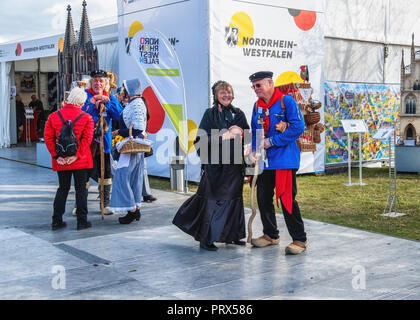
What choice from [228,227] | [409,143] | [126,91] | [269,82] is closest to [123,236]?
[228,227]

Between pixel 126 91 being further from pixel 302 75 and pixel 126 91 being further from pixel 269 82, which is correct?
pixel 302 75

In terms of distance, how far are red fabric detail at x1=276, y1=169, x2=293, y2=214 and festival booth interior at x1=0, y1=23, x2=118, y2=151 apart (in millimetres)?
8315

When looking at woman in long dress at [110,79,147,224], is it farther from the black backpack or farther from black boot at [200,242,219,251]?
black boot at [200,242,219,251]

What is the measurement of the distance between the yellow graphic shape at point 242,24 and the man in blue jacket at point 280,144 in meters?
5.03

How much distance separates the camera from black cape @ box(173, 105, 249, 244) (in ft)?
18.2

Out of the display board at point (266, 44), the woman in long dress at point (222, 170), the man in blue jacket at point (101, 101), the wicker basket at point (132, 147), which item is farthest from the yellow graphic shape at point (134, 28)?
the woman in long dress at point (222, 170)

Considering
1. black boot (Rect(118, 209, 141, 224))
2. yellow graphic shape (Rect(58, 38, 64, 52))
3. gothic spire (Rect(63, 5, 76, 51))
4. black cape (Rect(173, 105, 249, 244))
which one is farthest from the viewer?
yellow graphic shape (Rect(58, 38, 64, 52))

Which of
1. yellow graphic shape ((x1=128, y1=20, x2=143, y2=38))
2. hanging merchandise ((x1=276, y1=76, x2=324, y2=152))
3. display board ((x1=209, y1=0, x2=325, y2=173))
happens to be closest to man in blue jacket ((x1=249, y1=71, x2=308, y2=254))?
hanging merchandise ((x1=276, y1=76, x2=324, y2=152))

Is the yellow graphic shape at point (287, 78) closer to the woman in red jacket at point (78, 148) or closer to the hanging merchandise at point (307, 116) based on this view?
the hanging merchandise at point (307, 116)

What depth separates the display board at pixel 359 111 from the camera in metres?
12.2

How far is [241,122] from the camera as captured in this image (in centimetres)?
562

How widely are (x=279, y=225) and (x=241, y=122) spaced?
5.94 feet

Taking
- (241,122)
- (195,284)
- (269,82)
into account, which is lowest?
(195,284)

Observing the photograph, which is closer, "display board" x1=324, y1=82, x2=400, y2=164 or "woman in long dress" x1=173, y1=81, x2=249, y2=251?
"woman in long dress" x1=173, y1=81, x2=249, y2=251
